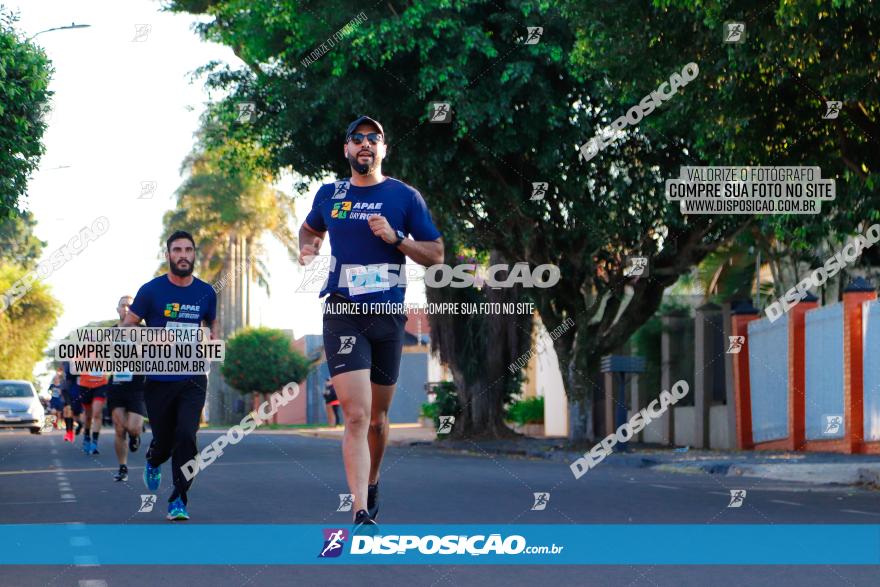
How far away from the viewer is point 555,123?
75.2 ft

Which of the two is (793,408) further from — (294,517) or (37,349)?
(37,349)

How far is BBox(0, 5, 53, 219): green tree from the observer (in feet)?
59.5

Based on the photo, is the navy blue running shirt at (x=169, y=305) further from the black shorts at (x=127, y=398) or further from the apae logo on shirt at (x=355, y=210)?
the black shorts at (x=127, y=398)

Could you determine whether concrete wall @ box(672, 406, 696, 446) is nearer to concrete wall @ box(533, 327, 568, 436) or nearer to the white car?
concrete wall @ box(533, 327, 568, 436)

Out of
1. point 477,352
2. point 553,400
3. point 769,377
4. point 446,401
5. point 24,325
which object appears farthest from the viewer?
point 24,325

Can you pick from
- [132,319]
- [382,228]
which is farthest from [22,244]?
[382,228]

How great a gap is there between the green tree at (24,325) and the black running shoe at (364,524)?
6063cm

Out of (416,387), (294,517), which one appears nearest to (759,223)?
(294,517)

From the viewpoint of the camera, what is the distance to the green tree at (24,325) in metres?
66.2

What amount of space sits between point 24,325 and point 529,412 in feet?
103

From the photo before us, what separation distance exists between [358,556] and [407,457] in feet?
51.1

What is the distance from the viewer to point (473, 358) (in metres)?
31.5

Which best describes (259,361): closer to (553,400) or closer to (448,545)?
(553,400)

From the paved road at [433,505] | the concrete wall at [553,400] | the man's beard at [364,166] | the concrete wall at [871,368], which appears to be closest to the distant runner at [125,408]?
the paved road at [433,505]
